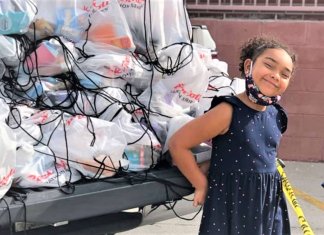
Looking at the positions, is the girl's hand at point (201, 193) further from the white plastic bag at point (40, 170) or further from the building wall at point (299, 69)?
the building wall at point (299, 69)

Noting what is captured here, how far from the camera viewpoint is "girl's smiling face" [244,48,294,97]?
8.79 ft

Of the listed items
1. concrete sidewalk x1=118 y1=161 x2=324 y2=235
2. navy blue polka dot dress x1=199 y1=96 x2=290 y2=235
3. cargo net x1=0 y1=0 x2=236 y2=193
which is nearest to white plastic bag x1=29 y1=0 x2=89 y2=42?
cargo net x1=0 y1=0 x2=236 y2=193

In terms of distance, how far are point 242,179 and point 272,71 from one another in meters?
0.50

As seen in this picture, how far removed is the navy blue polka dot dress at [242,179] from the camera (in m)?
2.70

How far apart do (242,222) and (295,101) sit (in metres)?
4.68

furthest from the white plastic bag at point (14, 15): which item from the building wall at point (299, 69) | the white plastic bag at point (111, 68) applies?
the building wall at point (299, 69)

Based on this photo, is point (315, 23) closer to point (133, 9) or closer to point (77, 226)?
point (133, 9)

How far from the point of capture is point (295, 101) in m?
7.18

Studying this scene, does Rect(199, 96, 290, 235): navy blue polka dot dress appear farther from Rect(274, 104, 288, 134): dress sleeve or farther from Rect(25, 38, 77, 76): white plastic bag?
Rect(25, 38, 77, 76): white plastic bag

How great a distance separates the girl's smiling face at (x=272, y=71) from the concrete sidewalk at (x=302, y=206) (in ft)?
7.77

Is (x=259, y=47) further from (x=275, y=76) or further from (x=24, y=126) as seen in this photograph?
(x=24, y=126)

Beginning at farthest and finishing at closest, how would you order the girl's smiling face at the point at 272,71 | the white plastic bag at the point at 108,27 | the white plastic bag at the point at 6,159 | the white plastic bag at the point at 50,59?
1. the white plastic bag at the point at 108,27
2. the white plastic bag at the point at 50,59
3. the girl's smiling face at the point at 272,71
4. the white plastic bag at the point at 6,159

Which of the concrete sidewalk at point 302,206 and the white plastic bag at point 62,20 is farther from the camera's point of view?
the concrete sidewalk at point 302,206

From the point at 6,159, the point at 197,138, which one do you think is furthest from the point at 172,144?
the point at 6,159
